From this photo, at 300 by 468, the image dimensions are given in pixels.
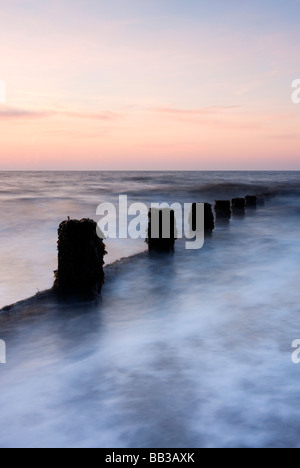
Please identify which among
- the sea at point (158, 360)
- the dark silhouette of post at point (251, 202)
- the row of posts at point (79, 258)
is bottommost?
the sea at point (158, 360)

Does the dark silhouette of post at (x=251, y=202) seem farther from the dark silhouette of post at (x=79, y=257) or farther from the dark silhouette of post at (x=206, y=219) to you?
the dark silhouette of post at (x=79, y=257)

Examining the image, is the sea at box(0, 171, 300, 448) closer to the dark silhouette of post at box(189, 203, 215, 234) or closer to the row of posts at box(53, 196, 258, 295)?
the row of posts at box(53, 196, 258, 295)

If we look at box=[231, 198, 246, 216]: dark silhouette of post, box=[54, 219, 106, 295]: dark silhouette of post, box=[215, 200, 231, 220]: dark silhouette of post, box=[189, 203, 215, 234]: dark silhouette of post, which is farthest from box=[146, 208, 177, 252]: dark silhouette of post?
box=[231, 198, 246, 216]: dark silhouette of post

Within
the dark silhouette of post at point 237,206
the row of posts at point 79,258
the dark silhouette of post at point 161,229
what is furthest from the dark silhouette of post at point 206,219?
the dark silhouette of post at point 237,206

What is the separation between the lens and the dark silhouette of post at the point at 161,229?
965cm

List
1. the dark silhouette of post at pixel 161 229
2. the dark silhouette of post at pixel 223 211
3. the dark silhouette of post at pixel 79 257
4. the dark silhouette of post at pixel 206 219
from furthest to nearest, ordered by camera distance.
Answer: the dark silhouette of post at pixel 223 211 → the dark silhouette of post at pixel 206 219 → the dark silhouette of post at pixel 161 229 → the dark silhouette of post at pixel 79 257

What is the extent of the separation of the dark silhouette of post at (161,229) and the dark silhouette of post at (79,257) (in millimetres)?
2979

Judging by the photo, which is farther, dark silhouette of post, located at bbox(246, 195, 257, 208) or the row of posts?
dark silhouette of post, located at bbox(246, 195, 257, 208)

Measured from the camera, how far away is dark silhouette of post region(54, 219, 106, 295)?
6.55 m

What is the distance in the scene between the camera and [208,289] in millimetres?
7977

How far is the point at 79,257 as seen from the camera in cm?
663

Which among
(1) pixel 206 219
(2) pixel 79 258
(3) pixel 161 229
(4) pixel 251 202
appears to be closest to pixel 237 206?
(4) pixel 251 202

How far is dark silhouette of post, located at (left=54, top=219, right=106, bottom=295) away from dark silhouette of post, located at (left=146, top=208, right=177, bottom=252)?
2.98m

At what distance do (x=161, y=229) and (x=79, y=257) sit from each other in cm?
350
